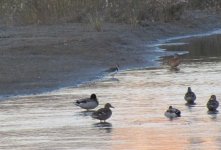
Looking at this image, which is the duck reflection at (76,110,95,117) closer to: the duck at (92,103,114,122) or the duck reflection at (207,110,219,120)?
the duck at (92,103,114,122)

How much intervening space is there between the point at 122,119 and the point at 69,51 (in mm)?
14471

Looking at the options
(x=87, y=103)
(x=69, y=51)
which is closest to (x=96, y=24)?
(x=69, y=51)

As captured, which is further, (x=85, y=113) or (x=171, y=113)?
(x=85, y=113)

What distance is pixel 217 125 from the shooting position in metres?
17.8

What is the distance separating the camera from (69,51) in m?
33.3

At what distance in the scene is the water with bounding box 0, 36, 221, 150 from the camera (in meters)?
16.0

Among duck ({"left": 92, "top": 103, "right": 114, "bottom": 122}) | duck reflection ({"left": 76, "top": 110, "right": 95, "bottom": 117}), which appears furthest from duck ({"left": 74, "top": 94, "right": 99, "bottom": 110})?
duck ({"left": 92, "top": 103, "right": 114, "bottom": 122})

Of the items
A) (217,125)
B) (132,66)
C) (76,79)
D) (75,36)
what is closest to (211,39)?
(75,36)

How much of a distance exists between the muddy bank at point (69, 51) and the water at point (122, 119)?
1230 mm

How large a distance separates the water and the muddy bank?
1.23 m

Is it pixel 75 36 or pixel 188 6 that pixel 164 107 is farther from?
pixel 188 6

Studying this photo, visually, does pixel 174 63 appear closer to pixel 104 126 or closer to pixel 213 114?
pixel 213 114

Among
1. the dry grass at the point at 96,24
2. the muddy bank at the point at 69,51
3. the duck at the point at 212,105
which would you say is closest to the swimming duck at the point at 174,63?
the muddy bank at the point at 69,51

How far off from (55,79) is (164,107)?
244 inches
